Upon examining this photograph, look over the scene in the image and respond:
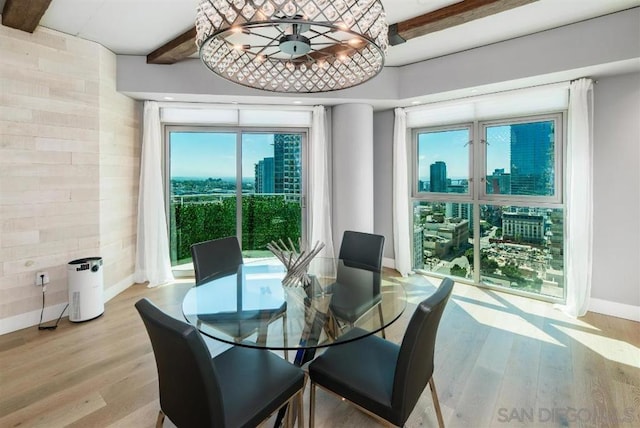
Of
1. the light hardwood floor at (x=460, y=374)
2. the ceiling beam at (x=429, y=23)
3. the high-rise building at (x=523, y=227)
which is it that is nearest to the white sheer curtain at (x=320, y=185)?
the ceiling beam at (x=429, y=23)

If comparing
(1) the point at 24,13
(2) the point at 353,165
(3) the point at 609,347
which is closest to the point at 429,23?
(2) the point at 353,165

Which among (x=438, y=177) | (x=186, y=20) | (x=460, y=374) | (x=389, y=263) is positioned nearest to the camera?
(x=460, y=374)

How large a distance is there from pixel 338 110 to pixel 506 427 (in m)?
3.68

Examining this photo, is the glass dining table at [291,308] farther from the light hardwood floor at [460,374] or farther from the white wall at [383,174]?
the white wall at [383,174]

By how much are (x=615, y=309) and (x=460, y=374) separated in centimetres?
216

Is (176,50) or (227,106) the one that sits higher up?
(176,50)

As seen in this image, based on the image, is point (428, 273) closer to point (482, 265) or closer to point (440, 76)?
point (482, 265)

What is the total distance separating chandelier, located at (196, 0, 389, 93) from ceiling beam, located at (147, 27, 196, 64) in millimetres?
1296

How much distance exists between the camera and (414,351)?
129 centimetres

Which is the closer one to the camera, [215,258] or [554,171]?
[215,258]

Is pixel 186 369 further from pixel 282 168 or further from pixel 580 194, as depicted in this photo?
pixel 580 194

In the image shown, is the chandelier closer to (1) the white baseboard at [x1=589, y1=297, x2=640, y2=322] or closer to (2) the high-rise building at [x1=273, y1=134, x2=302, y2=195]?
(2) the high-rise building at [x1=273, y1=134, x2=302, y2=195]

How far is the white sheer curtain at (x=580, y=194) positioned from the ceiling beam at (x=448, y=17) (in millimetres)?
1419

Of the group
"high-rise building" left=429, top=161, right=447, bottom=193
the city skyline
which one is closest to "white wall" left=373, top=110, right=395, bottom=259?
"high-rise building" left=429, top=161, right=447, bottom=193
